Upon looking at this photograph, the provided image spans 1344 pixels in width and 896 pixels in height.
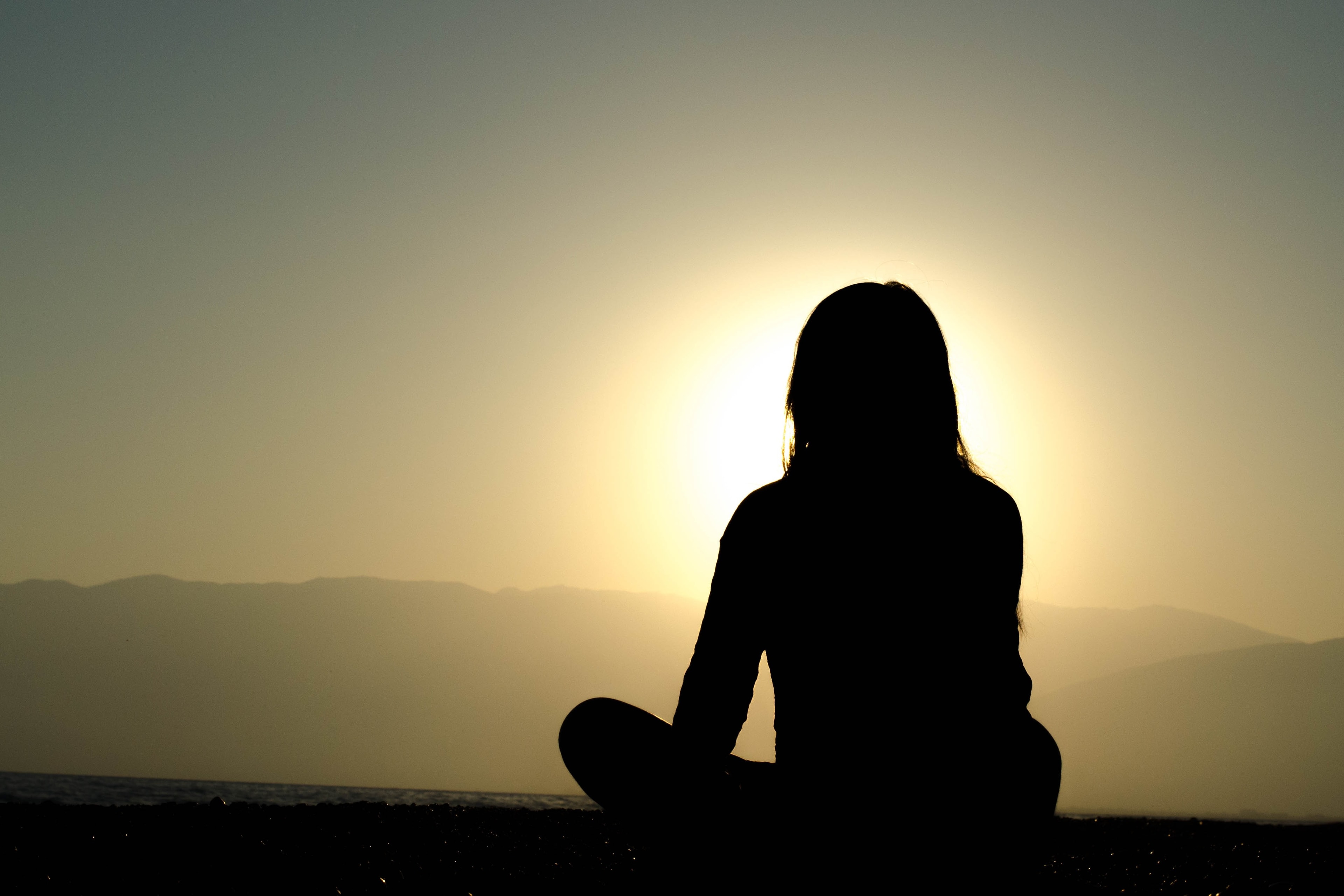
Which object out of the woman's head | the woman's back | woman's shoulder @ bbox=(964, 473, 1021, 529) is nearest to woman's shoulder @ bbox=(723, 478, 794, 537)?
the woman's back

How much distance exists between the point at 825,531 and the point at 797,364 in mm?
538

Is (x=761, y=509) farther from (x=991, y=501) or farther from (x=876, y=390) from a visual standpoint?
(x=991, y=501)

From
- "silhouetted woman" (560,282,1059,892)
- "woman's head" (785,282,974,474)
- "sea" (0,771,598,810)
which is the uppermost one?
"woman's head" (785,282,974,474)

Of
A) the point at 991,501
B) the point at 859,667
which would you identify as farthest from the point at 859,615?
the point at 991,501

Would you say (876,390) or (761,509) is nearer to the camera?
(761,509)

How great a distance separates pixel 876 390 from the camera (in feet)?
7.50

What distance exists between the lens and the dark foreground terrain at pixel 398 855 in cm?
590

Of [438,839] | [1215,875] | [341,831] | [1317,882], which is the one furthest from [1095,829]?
[341,831]

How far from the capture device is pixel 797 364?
95.2 inches

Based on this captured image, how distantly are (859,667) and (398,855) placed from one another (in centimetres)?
656

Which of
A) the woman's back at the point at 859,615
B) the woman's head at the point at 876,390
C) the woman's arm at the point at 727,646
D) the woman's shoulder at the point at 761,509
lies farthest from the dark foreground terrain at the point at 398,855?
the woman's head at the point at 876,390

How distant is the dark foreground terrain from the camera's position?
590cm

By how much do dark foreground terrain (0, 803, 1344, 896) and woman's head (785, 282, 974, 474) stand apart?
2.64 m

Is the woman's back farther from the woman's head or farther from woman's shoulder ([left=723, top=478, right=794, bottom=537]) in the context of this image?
the woman's head
